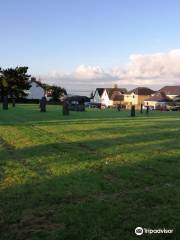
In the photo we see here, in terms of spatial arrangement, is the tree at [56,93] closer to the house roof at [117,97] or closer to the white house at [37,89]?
the white house at [37,89]

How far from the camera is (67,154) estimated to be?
40.0 ft

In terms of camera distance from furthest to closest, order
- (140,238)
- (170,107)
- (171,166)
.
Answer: (170,107), (171,166), (140,238)

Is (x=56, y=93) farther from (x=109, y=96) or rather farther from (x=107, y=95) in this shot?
(x=107, y=95)

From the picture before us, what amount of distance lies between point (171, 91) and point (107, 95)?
2758cm

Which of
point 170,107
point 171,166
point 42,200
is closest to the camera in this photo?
point 42,200

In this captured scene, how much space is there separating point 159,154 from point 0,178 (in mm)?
5359

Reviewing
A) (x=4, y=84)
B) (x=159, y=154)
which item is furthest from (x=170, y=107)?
(x=159, y=154)

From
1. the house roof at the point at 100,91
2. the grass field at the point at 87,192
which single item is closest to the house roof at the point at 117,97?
the house roof at the point at 100,91

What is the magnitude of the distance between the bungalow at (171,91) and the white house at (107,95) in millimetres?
18350

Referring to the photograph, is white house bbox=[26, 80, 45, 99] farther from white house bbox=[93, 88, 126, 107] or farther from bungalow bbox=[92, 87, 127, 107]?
white house bbox=[93, 88, 126, 107]

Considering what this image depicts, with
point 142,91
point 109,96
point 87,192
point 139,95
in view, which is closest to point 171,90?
point 142,91

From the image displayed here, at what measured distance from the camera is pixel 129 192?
294 inches

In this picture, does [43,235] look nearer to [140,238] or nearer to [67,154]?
[140,238]

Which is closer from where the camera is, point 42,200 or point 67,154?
point 42,200
